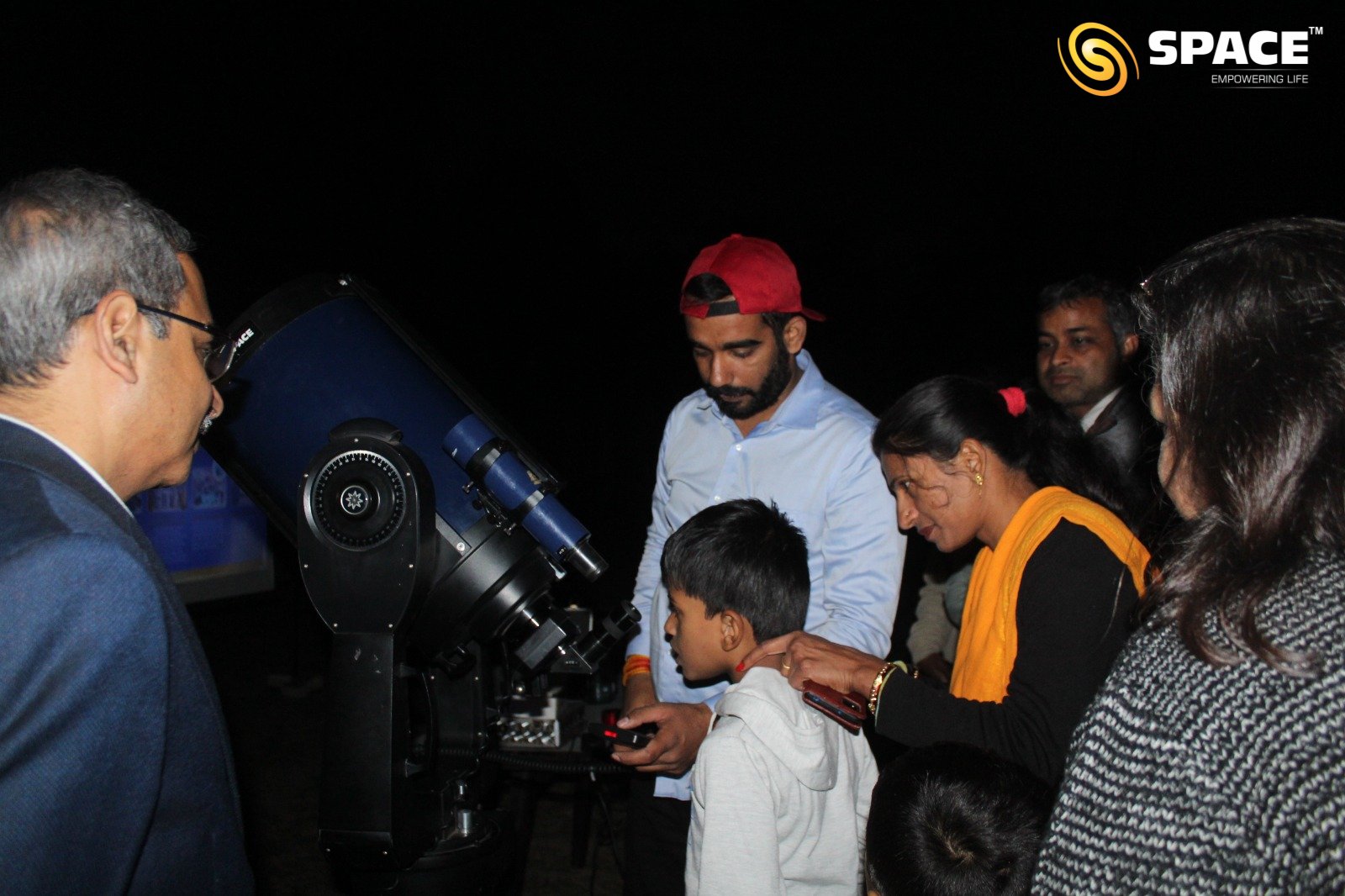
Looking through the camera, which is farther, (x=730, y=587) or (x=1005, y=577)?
(x=730, y=587)

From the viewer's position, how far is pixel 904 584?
16.3 feet

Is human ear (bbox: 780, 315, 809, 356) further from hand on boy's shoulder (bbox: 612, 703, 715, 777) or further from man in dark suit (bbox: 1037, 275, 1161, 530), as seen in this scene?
man in dark suit (bbox: 1037, 275, 1161, 530)

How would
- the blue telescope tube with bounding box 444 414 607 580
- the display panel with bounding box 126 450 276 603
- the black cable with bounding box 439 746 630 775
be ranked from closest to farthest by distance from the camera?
the blue telescope tube with bounding box 444 414 607 580
the black cable with bounding box 439 746 630 775
the display panel with bounding box 126 450 276 603

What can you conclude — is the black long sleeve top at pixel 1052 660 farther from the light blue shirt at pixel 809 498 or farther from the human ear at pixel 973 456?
the light blue shirt at pixel 809 498

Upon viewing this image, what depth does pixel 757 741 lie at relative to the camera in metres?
1.51

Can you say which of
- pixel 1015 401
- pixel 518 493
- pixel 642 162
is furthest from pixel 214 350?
pixel 642 162

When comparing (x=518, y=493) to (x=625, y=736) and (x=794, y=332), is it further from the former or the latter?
(x=794, y=332)

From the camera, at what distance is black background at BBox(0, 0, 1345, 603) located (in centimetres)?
439

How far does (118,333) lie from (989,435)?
1.40m

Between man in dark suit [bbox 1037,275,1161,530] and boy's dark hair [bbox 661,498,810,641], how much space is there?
1.47 meters

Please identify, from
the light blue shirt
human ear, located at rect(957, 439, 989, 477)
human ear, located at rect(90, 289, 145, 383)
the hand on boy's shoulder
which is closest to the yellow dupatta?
human ear, located at rect(957, 439, 989, 477)

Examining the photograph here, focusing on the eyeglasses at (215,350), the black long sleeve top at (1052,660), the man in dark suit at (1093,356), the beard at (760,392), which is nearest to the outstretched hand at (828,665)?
the black long sleeve top at (1052,660)

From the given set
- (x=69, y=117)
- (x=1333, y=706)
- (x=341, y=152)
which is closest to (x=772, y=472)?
(x=1333, y=706)

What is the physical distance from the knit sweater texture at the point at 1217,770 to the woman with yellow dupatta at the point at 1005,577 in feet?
1.95
